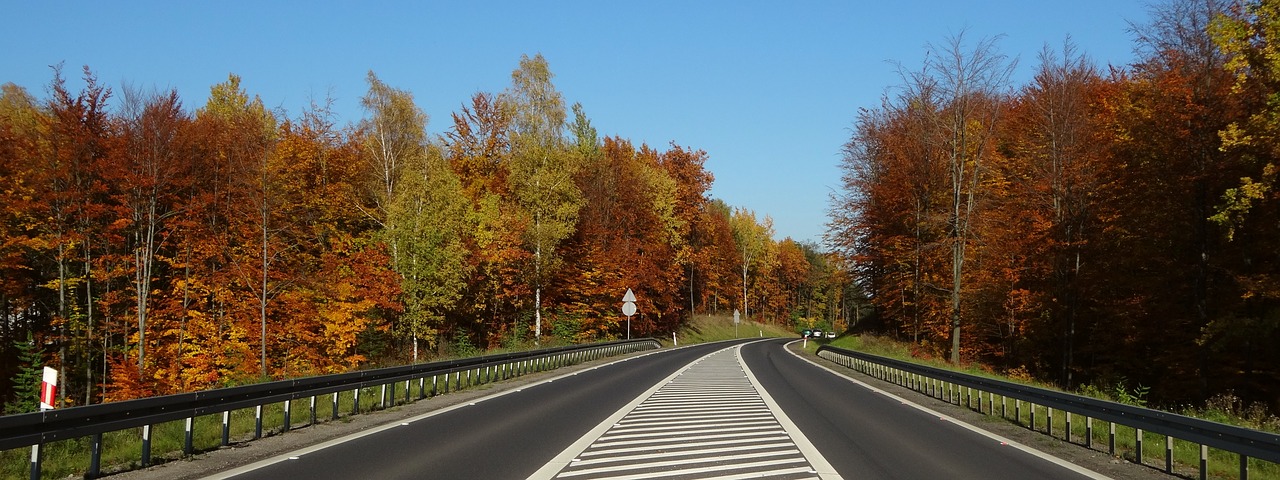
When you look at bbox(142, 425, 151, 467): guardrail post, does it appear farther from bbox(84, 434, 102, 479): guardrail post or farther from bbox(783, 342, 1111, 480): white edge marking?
bbox(783, 342, 1111, 480): white edge marking

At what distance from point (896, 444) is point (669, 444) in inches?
124

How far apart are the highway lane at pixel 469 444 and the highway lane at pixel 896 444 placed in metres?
3.58

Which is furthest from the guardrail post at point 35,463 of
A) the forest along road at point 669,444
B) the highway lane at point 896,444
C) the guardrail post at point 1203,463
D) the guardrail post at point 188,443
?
the guardrail post at point 1203,463

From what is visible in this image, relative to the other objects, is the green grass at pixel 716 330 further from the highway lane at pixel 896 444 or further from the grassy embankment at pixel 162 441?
the grassy embankment at pixel 162 441

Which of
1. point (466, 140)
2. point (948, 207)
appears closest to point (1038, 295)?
point (948, 207)

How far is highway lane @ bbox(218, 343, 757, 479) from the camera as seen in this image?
8852 millimetres

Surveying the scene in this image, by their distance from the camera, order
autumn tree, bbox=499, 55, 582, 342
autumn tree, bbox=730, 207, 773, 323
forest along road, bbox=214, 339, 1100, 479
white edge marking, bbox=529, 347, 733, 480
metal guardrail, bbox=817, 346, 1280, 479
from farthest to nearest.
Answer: autumn tree, bbox=730, 207, 773, 323 → autumn tree, bbox=499, 55, 582, 342 → forest along road, bbox=214, 339, 1100, 479 → white edge marking, bbox=529, 347, 733, 480 → metal guardrail, bbox=817, 346, 1280, 479

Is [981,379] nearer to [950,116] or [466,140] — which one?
[950,116]

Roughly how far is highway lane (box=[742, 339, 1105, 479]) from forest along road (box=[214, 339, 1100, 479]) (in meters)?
0.02

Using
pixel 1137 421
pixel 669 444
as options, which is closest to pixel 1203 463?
pixel 1137 421

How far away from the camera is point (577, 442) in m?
11.2

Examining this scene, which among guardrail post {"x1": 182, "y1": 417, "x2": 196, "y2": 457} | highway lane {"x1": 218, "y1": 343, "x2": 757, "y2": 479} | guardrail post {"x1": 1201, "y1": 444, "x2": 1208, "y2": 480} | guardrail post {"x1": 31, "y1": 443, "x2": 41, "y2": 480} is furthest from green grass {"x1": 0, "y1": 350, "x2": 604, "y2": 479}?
guardrail post {"x1": 1201, "y1": 444, "x2": 1208, "y2": 480}

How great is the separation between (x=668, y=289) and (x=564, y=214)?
68.9ft

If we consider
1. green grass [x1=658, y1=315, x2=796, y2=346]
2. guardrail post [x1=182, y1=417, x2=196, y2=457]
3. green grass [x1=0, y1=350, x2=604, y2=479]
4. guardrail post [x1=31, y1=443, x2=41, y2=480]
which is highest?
guardrail post [x1=31, y1=443, x2=41, y2=480]
